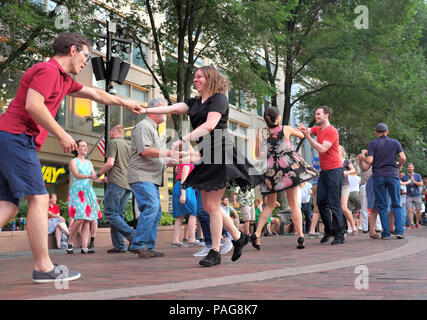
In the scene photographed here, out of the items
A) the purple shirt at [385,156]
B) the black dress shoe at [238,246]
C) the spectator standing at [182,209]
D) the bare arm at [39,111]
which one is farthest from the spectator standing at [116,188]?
the purple shirt at [385,156]

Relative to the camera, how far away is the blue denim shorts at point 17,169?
12.7 feet

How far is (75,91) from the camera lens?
4.53 meters

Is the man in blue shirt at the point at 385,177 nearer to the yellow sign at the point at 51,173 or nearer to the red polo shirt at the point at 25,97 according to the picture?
the red polo shirt at the point at 25,97

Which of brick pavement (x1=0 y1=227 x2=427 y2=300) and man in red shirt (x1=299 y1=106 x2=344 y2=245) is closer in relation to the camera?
brick pavement (x1=0 y1=227 x2=427 y2=300)

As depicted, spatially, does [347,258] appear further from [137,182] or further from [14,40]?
[14,40]

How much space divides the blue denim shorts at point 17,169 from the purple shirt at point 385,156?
6.92m

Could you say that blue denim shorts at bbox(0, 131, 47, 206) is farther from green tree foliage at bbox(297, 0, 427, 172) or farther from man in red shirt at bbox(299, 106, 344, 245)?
green tree foliage at bbox(297, 0, 427, 172)

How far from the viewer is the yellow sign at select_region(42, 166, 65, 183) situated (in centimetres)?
2012

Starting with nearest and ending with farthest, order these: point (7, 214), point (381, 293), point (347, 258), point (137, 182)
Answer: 1. point (381, 293)
2. point (7, 214)
3. point (347, 258)
4. point (137, 182)

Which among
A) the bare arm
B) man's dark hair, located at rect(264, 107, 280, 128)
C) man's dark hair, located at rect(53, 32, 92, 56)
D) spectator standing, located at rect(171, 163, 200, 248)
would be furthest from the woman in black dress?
spectator standing, located at rect(171, 163, 200, 248)

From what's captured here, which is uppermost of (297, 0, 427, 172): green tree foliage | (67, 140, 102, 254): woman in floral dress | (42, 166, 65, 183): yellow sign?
(297, 0, 427, 172): green tree foliage
